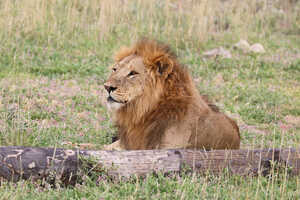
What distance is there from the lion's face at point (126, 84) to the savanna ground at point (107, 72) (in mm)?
868

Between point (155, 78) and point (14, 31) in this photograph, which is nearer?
point (155, 78)

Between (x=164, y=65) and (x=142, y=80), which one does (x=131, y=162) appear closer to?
(x=142, y=80)

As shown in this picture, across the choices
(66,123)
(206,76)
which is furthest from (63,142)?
(206,76)

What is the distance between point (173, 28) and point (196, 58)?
4.18ft

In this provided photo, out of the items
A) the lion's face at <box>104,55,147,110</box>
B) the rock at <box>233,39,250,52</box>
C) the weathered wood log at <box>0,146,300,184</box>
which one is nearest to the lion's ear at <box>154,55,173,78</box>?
the lion's face at <box>104,55,147,110</box>

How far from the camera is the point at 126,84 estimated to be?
4523mm

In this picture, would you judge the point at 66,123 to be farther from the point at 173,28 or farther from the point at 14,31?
the point at 173,28

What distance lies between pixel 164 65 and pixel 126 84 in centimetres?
38

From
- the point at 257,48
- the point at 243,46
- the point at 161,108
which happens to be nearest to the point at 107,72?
the point at 243,46

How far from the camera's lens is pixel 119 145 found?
496cm

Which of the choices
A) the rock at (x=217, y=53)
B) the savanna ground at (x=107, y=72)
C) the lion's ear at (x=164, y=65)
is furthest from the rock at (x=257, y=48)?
the lion's ear at (x=164, y=65)

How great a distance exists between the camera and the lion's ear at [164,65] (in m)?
4.59

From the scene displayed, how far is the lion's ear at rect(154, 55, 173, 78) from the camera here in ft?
15.1

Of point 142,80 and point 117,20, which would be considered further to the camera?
point 117,20
